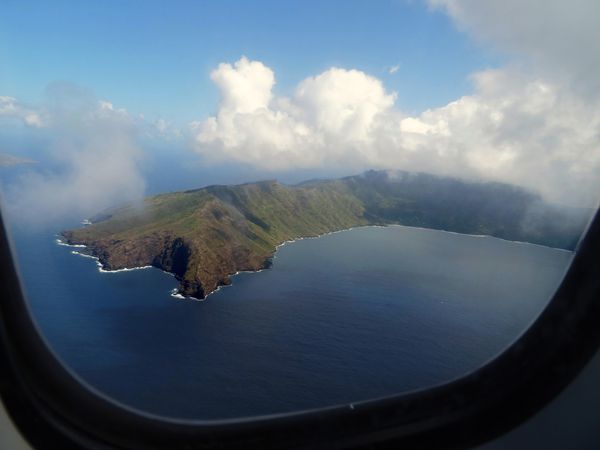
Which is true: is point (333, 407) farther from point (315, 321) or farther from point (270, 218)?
point (270, 218)

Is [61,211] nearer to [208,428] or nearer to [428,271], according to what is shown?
[208,428]

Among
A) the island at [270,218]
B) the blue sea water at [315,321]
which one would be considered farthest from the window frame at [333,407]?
the blue sea water at [315,321]

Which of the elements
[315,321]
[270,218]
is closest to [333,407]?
[315,321]

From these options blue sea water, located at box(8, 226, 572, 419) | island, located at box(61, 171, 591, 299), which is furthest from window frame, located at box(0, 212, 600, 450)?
blue sea water, located at box(8, 226, 572, 419)

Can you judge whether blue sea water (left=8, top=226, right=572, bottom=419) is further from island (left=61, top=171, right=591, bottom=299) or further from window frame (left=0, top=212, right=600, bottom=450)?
window frame (left=0, top=212, right=600, bottom=450)

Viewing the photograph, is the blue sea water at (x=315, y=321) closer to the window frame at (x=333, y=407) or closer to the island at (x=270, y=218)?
the island at (x=270, y=218)
